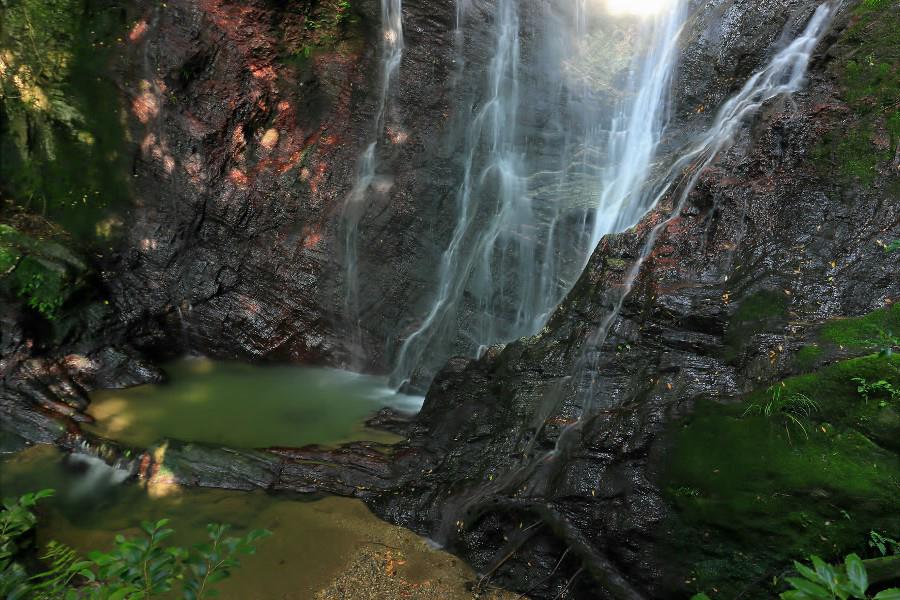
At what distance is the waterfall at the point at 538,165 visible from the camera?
9438 millimetres

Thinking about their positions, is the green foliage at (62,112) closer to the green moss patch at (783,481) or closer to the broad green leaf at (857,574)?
the green moss patch at (783,481)

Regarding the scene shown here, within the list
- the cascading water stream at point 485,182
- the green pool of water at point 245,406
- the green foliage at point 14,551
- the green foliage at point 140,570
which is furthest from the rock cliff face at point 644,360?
the green foliage at point 14,551

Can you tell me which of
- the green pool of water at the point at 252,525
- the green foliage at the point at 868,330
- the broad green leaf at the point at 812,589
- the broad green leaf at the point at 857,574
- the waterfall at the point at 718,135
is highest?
the waterfall at the point at 718,135

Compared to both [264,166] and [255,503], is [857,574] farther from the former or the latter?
[264,166]

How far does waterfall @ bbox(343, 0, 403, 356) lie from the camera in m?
10.1

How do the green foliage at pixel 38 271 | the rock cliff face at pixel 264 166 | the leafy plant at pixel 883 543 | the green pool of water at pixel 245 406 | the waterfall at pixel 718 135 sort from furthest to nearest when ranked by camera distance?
the rock cliff face at pixel 264 166 < the green foliage at pixel 38 271 < the green pool of water at pixel 245 406 < the waterfall at pixel 718 135 < the leafy plant at pixel 883 543

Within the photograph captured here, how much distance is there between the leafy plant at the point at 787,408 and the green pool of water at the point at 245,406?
14.9 feet

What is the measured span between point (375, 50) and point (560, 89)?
11.6ft

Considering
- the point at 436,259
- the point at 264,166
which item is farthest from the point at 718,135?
the point at 264,166

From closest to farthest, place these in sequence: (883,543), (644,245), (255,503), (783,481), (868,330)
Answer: (883,543) < (783,481) < (868,330) < (255,503) < (644,245)

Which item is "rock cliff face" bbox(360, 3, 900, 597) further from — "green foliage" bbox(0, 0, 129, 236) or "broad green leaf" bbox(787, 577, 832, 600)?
"green foliage" bbox(0, 0, 129, 236)

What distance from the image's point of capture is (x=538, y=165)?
32.9 ft

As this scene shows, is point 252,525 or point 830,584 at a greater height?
point 830,584

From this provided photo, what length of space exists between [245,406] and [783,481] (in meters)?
7.03
